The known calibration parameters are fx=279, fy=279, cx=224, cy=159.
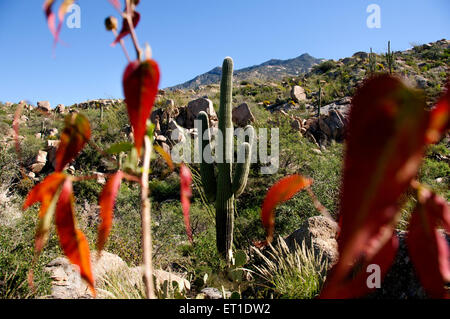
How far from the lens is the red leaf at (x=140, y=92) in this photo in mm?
364

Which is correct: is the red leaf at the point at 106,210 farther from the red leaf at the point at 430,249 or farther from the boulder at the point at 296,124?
the boulder at the point at 296,124

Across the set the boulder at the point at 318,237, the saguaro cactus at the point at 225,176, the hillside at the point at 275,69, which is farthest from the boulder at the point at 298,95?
the hillside at the point at 275,69

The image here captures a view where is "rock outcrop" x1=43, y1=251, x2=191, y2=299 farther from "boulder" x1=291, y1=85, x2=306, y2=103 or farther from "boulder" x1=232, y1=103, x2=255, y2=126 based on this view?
"boulder" x1=291, y1=85, x2=306, y2=103

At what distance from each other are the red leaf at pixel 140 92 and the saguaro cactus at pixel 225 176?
3.59 m

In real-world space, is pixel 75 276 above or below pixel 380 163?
below

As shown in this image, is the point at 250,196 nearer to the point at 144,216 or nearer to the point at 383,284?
the point at 383,284

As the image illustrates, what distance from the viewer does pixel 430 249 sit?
40cm

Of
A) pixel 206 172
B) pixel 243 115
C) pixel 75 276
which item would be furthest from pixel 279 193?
pixel 243 115

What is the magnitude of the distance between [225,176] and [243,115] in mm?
8904

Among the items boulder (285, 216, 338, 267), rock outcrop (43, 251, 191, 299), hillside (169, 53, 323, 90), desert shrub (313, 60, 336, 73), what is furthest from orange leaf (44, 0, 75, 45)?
hillside (169, 53, 323, 90)

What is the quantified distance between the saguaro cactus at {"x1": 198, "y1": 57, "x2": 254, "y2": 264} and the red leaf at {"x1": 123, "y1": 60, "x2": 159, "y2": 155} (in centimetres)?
359

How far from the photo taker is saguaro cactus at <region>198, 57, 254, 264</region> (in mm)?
4121

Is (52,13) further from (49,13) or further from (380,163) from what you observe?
(380,163)
